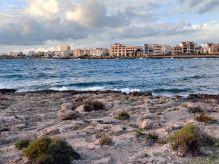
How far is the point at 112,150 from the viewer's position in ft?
46.4

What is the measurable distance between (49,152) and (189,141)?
3.83 m

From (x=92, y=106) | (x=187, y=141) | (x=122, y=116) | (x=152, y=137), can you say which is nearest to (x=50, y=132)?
(x=152, y=137)

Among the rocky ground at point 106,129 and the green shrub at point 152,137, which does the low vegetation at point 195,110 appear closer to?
the rocky ground at point 106,129

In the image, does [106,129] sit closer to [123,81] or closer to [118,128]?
[118,128]

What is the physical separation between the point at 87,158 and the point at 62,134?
3080 mm

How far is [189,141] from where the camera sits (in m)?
13.7

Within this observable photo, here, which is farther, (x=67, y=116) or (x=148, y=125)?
(x=67, y=116)

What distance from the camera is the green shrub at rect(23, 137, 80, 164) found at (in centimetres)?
1245

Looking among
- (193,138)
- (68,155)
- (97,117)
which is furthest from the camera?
(97,117)

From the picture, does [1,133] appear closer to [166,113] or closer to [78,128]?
[78,128]

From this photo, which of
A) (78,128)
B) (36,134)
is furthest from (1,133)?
(78,128)

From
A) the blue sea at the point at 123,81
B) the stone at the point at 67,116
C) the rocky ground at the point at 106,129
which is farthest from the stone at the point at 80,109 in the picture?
the blue sea at the point at 123,81

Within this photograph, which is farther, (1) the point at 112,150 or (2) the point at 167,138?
(2) the point at 167,138

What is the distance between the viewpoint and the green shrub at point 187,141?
1363 centimetres
